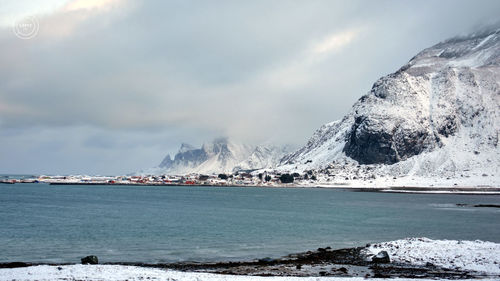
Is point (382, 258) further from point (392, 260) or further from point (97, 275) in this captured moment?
point (97, 275)

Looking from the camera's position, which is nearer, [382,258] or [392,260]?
[382,258]

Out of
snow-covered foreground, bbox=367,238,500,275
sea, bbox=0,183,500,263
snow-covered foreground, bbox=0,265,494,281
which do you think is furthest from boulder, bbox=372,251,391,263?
sea, bbox=0,183,500,263

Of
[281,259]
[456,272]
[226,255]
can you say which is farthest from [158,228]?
[456,272]

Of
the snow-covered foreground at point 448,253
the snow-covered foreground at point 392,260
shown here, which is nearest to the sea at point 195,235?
the snow-covered foreground at point 448,253

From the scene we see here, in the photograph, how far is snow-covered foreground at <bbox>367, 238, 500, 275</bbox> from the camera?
128 feet

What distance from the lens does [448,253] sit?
144 ft

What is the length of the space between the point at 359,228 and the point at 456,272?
38.8m

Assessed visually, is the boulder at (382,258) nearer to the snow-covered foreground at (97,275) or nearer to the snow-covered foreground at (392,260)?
the snow-covered foreground at (392,260)

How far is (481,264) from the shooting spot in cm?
3881

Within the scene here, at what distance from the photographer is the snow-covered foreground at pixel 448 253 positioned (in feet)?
128

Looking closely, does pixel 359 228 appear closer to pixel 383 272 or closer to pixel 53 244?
pixel 383 272

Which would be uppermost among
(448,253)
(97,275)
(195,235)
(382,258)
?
(97,275)

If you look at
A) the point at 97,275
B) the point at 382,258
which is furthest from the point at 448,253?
the point at 97,275

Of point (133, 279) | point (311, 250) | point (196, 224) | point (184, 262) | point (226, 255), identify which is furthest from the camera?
point (196, 224)
